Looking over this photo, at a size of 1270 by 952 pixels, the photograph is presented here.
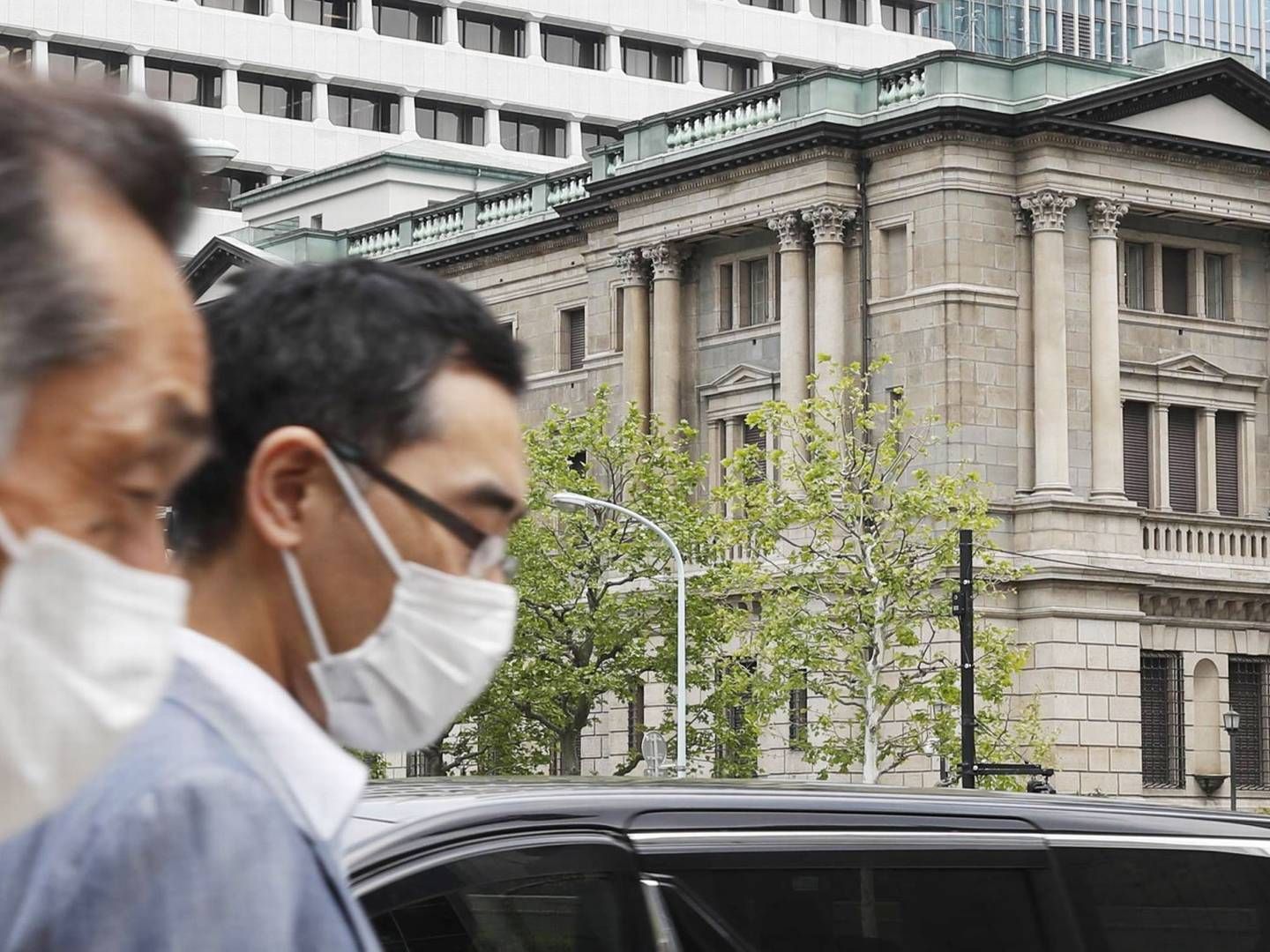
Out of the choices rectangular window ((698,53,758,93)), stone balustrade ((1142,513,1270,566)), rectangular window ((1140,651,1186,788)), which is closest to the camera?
rectangular window ((1140,651,1186,788))

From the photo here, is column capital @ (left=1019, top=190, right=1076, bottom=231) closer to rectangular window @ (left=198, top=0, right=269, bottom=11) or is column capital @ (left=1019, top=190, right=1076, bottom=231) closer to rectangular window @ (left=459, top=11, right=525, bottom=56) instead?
rectangular window @ (left=459, top=11, right=525, bottom=56)

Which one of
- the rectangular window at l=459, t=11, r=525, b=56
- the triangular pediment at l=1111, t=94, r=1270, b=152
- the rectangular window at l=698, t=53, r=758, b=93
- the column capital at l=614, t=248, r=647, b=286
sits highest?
the rectangular window at l=459, t=11, r=525, b=56

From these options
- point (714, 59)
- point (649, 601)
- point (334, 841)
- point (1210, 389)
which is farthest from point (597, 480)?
point (334, 841)

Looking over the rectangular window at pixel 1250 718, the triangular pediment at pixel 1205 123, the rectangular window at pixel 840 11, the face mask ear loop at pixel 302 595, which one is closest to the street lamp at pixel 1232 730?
the rectangular window at pixel 1250 718


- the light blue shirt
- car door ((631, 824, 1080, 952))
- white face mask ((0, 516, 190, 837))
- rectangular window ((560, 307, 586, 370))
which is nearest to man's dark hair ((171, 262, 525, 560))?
the light blue shirt

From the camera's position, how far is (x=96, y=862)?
2.32 metres

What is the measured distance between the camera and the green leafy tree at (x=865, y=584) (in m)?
42.8

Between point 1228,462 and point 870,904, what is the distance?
160ft

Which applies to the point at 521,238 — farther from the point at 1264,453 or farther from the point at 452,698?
the point at 452,698

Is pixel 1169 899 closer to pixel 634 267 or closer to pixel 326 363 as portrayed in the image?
pixel 326 363

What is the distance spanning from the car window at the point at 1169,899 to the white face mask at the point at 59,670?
4285 mm

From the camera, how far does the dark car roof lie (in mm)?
5188

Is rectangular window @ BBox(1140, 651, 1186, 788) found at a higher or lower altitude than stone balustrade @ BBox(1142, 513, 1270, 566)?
lower

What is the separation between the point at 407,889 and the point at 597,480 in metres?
46.9
